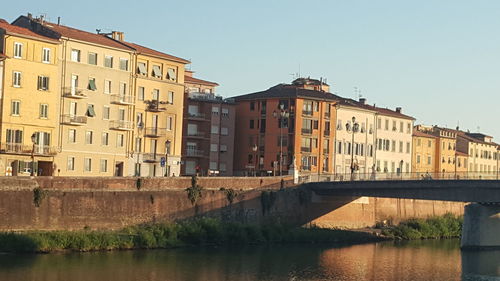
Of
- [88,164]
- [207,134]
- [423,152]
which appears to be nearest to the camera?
[88,164]

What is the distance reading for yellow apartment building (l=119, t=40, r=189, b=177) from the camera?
299 ft

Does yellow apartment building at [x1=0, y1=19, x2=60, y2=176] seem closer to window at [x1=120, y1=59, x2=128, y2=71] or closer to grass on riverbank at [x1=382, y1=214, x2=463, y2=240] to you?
window at [x1=120, y1=59, x2=128, y2=71]

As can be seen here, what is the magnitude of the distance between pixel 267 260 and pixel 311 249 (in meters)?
10.1

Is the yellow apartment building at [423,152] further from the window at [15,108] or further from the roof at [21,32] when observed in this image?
the window at [15,108]

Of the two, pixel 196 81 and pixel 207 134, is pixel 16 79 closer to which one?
pixel 207 134

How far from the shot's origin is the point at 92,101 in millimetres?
85938

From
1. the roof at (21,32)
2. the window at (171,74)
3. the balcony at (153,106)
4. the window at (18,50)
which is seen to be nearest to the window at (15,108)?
the window at (18,50)

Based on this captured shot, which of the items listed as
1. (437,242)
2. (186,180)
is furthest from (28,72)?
(437,242)

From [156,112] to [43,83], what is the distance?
49.4ft

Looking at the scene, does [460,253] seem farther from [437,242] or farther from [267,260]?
[267,260]

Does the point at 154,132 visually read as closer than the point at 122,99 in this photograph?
No

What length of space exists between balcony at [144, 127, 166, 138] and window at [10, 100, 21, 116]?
52.8ft

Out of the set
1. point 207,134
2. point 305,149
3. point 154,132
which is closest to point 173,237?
point 154,132

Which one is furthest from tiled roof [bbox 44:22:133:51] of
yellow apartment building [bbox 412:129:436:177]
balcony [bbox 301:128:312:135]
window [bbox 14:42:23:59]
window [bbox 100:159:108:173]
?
yellow apartment building [bbox 412:129:436:177]
